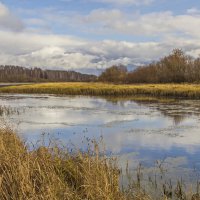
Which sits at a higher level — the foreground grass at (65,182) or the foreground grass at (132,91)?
the foreground grass at (132,91)

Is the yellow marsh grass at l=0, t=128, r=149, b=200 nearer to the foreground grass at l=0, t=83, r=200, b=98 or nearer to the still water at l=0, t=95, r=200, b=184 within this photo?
the still water at l=0, t=95, r=200, b=184

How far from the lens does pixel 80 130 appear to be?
736 inches

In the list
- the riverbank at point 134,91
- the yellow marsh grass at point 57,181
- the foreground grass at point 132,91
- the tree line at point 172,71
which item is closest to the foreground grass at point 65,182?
the yellow marsh grass at point 57,181

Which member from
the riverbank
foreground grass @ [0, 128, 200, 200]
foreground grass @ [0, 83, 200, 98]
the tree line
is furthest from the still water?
the tree line

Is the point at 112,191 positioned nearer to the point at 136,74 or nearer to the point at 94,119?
the point at 94,119

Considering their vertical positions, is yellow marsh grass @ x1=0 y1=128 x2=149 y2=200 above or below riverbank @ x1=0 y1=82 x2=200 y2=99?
below

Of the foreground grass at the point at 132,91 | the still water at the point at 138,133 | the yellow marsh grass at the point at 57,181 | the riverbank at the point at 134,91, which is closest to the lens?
the yellow marsh grass at the point at 57,181

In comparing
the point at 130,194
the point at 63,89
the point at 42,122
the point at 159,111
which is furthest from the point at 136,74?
the point at 130,194

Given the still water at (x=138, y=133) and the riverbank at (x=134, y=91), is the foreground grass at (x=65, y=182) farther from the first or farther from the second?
the riverbank at (x=134, y=91)

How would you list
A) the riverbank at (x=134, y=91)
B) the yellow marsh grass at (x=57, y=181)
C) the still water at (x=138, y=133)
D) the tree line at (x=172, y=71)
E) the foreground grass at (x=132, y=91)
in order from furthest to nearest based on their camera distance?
the tree line at (x=172, y=71)
the foreground grass at (x=132, y=91)
the riverbank at (x=134, y=91)
the still water at (x=138, y=133)
the yellow marsh grass at (x=57, y=181)

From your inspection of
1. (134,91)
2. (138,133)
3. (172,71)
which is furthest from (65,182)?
(172,71)

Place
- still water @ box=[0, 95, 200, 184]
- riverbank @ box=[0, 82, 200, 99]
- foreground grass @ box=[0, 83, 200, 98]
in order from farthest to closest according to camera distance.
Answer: foreground grass @ box=[0, 83, 200, 98] → riverbank @ box=[0, 82, 200, 99] → still water @ box=[0, 95, 200, 184]

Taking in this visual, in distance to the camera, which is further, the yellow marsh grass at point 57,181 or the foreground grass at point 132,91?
the foreground grass at point 132,91

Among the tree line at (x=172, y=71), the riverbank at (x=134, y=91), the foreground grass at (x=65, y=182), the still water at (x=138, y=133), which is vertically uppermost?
the tree line at (x=172, y=71)
